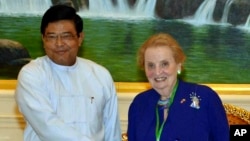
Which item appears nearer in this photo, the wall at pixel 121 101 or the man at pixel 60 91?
the man at pixel 60 91

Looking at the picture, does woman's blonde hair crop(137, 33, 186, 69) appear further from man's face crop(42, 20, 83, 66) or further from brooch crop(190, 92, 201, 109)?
man's face crop(42, 20, 83, 66)

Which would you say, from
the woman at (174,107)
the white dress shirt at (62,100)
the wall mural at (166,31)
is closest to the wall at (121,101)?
the wall mural at (166,31)

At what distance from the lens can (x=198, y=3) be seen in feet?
13.9

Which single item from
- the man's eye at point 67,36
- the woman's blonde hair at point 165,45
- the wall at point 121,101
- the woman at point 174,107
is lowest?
the wall at point 121,101

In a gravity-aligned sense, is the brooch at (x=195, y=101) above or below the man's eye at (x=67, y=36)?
below

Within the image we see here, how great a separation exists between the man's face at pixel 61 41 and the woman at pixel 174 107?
0.37 meters

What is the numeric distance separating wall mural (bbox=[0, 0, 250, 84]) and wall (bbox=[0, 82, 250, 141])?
10 centimetres

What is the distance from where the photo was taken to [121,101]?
431 cm

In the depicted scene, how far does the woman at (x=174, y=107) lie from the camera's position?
110 inches

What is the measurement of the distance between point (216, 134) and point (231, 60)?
1.51m

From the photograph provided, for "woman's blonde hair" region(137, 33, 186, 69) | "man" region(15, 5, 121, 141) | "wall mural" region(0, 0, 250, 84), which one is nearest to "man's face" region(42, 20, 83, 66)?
"man" region(15, 5, 121, 141)

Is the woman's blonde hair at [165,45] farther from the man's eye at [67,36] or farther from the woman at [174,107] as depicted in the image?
the man's eye at [67,36]

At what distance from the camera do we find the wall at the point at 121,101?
4.25 metres

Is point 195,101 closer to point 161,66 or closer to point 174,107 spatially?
point 174,107
